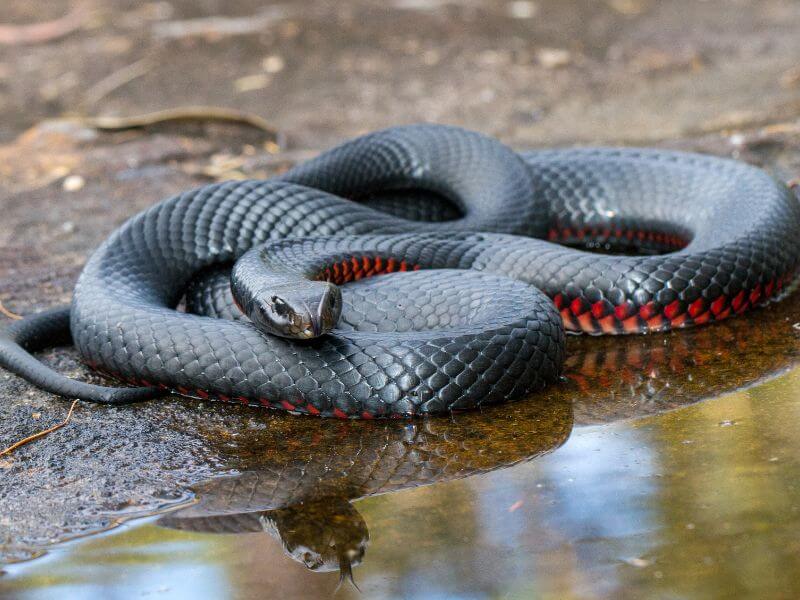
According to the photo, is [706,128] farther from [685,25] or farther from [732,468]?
[732,468]

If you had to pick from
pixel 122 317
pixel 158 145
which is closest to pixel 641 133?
pixel 158 145

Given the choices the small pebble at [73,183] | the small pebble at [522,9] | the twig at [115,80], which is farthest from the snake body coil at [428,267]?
the small pebble at [522,9]

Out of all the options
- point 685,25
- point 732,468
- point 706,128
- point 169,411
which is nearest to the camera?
point 732,468

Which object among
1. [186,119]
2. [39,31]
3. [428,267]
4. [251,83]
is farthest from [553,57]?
[39,31]

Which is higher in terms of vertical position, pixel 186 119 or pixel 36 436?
pixel 36 436

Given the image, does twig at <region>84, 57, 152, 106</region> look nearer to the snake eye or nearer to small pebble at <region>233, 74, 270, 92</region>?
small pebble at <region>233, 74, 270, 92</region>

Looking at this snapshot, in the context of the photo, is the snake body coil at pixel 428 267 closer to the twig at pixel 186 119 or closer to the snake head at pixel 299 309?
the snake head at pixel 299 309

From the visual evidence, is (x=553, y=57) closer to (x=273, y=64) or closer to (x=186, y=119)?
(x=273, y=64)
